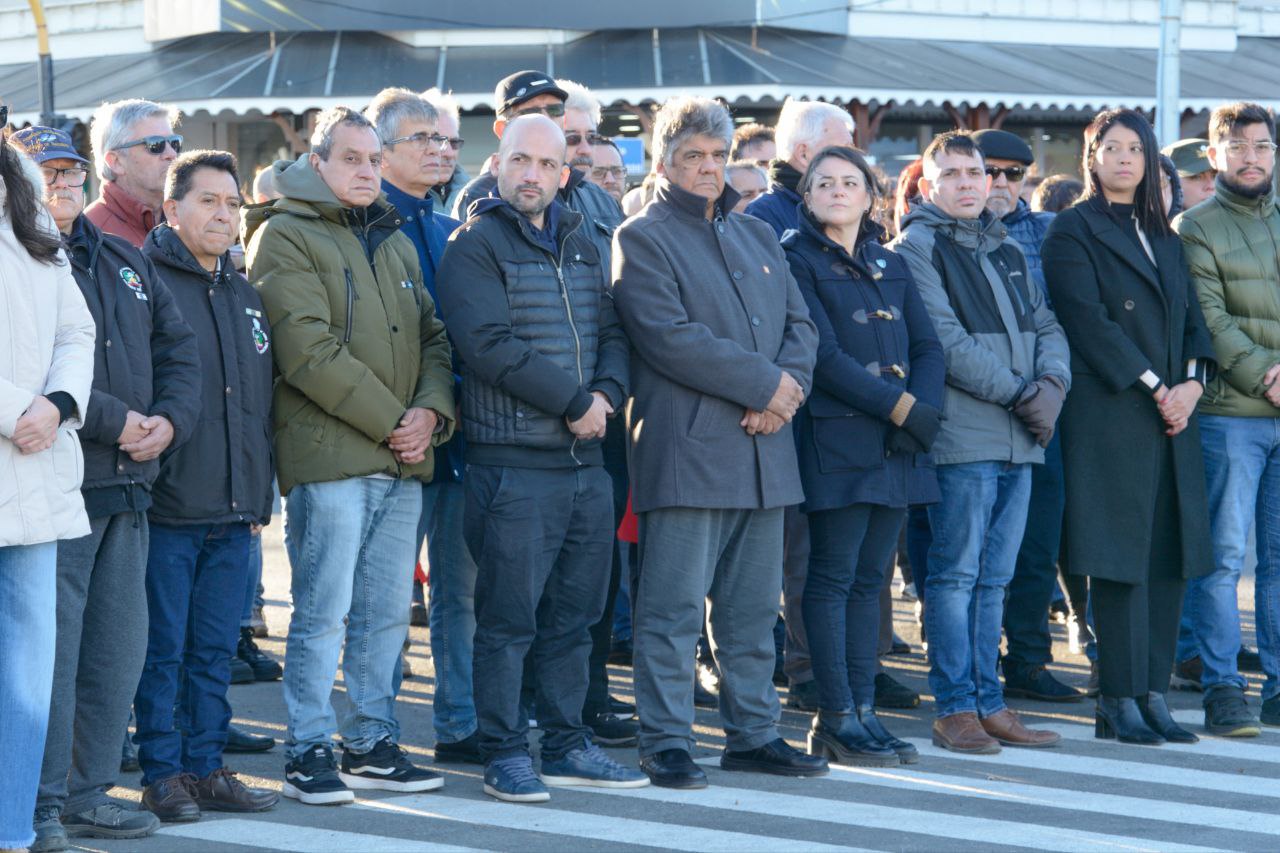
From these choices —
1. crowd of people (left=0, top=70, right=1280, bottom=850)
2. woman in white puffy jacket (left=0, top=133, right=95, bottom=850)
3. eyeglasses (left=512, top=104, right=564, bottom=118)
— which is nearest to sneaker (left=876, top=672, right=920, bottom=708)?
crowd of people (left=0, top=70, right=1280, bottom=850)

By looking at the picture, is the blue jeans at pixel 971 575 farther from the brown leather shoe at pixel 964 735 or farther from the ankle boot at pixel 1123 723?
the ankle boot at pixel 1123 723

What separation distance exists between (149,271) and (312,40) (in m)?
16.9

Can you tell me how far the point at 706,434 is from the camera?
6.54m

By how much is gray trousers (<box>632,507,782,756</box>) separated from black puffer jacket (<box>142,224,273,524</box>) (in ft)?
4.71

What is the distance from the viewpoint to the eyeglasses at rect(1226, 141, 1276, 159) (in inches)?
300

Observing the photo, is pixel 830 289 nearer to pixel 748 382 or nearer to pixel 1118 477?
pixel 748 382

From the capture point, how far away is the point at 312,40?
22219 millimetres

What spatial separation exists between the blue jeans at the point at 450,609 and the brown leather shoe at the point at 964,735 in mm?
1812

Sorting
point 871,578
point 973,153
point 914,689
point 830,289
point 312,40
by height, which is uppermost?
point 312,40

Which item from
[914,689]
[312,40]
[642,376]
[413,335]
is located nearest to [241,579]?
[413,335]

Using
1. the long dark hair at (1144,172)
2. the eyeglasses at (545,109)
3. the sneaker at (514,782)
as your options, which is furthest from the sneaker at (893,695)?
the eyeglasses at (545,109)

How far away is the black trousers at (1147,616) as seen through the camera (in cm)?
723

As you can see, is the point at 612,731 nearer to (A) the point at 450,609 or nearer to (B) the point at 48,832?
(A) the point at 450,609

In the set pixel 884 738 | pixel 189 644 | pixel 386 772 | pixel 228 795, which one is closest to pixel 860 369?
pixel 884 738
